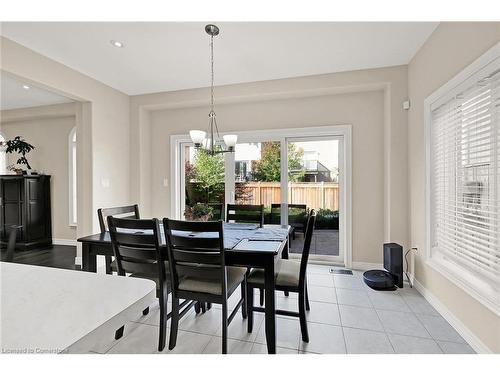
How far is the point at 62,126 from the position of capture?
4.89 metres

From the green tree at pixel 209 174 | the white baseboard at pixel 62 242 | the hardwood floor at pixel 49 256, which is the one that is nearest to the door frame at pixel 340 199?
the green tree at pixel 209 174

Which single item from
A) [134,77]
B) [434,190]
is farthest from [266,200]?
[134,77]

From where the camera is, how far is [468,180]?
81.4 inches

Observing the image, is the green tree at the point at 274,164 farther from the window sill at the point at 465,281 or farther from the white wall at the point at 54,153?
the white wall at the point at 54,153

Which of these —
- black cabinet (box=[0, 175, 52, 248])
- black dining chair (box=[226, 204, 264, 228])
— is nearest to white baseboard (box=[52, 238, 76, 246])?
black cabinet (box=[0, 175, 52, 248])

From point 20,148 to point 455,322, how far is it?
6749 mm

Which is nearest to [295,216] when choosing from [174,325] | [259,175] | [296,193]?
[296,193]

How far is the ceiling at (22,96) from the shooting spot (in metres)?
3.78

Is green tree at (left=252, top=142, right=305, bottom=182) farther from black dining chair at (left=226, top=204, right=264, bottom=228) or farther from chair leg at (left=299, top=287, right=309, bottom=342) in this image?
chair leg at (left=299, top=287, right=309, bottom=342)

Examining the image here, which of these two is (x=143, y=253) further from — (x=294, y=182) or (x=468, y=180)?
(x=468, y=180)
